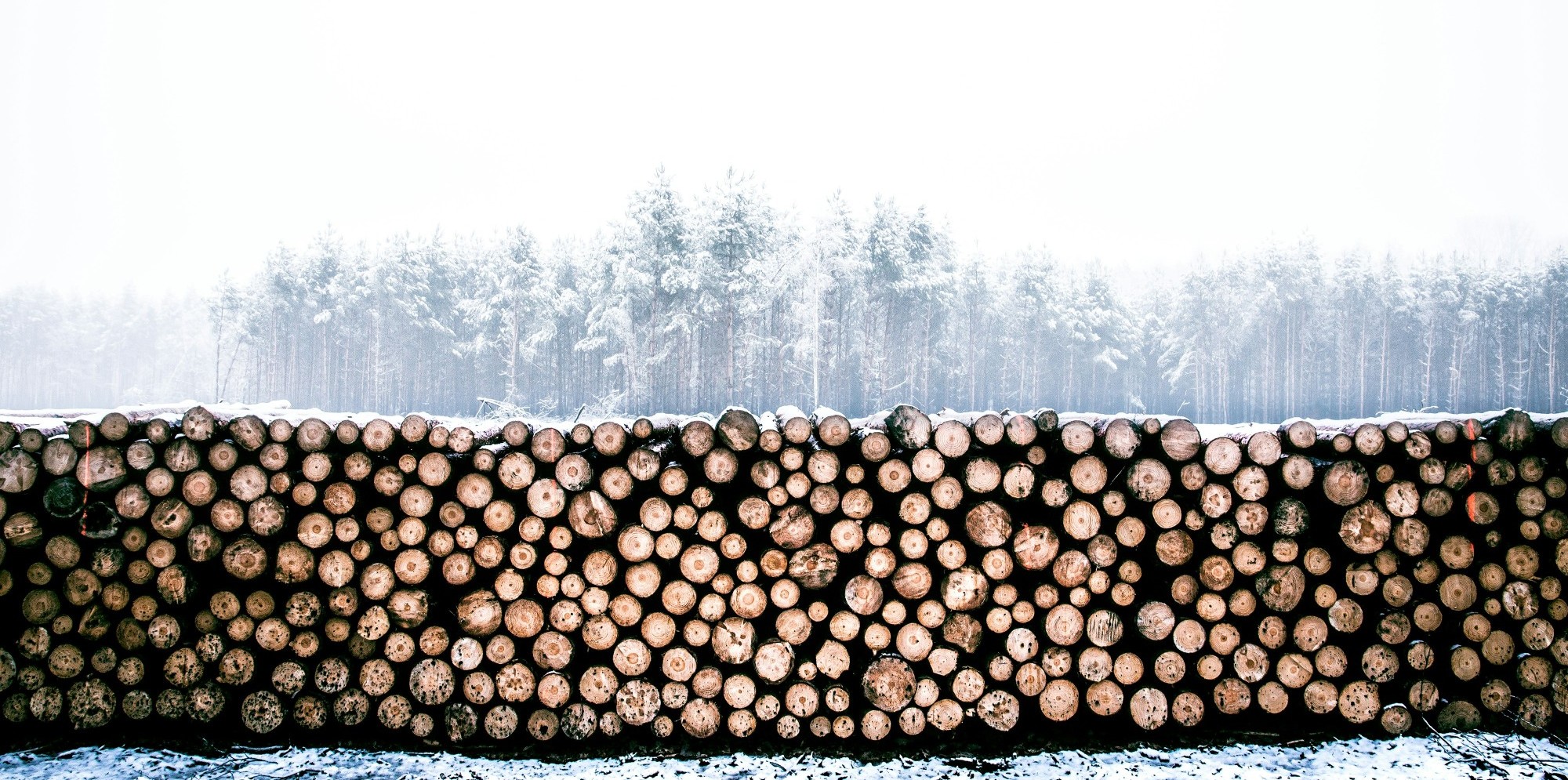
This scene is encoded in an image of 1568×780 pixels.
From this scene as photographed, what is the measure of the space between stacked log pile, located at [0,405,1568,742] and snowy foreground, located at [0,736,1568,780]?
151 millimetres

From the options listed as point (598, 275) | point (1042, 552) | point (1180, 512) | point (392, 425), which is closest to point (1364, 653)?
point (1180, 512)

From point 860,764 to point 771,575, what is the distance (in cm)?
96

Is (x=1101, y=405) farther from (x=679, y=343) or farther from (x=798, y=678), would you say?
(x=798, y=678)

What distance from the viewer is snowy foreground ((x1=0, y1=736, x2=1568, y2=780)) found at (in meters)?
3.39

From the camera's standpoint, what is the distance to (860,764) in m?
3.52

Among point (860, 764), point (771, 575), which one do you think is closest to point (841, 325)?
point (771, 575)

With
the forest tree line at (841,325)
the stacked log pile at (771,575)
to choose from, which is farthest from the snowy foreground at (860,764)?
the forest tree line at (841,325)

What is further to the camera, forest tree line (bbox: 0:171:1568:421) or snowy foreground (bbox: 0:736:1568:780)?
forest tree line (bbox: 0:171:1568:421)

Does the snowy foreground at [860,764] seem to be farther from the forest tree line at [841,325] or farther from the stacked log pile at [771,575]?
the forest tree line at [841,325]

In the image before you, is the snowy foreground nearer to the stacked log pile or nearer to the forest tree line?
the stacked log pile

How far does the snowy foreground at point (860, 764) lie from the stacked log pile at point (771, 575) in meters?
0.15

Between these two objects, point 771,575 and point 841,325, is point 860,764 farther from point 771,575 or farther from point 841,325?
point 841,325

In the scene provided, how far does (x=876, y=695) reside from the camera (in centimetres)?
363

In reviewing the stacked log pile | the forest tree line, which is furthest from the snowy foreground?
the forest tree line
